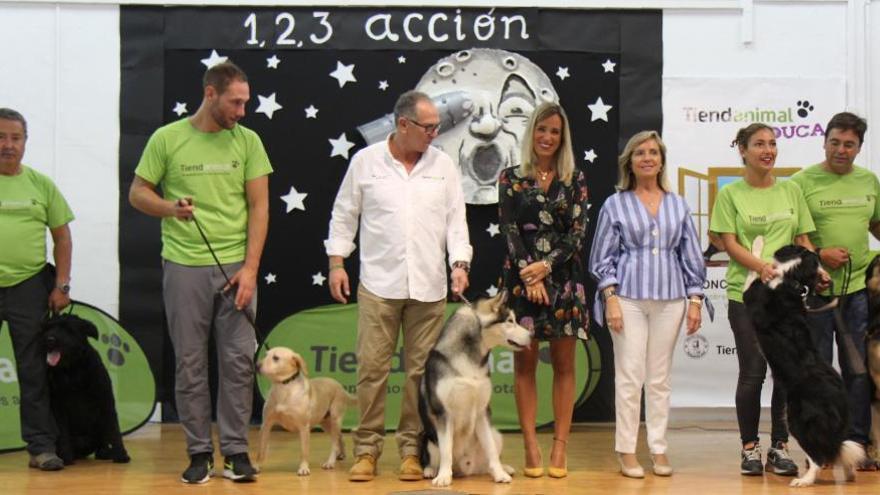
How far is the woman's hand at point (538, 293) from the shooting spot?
4.67m

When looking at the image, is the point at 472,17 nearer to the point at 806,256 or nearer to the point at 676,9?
the point at 676,9

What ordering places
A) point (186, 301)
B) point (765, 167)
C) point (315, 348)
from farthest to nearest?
point (315, 348) → point (765, 167) → point (186, 301)

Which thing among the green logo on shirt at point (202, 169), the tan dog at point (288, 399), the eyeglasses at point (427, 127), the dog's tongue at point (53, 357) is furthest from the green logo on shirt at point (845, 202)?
the dog's tongue at point (53, 357)

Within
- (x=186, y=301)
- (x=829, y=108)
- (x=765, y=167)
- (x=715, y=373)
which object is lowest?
(x=715, y=373)

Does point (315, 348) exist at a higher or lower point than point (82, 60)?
lower

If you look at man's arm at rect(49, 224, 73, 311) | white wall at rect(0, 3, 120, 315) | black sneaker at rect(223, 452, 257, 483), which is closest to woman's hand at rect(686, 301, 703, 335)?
black sneaker at rect(223, 452, 257, 483)

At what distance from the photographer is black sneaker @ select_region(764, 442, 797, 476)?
15.7 feet

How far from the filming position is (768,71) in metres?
6.55

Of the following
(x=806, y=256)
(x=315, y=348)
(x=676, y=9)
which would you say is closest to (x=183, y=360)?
(x=315, y=348)

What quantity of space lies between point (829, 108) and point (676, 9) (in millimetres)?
1081

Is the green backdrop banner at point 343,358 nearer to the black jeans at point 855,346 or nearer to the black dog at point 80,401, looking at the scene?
the black dog at point 80,401

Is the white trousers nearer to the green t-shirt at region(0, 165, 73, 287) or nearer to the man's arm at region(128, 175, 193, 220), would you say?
the man's arm at region(128, 175, 193, 220)

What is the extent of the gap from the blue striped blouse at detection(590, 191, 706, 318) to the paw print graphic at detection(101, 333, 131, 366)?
2.83m

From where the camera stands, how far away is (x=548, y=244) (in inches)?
Result: 186
